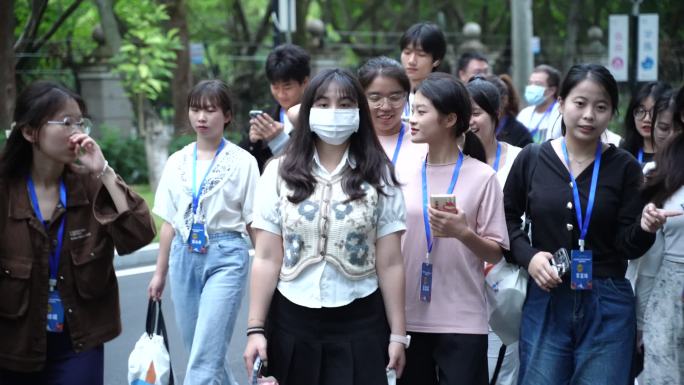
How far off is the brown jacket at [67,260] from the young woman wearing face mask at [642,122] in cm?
309

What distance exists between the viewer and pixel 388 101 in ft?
15.9

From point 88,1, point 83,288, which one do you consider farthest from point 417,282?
point 88,1

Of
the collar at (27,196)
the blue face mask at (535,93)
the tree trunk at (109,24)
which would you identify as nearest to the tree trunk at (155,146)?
the tree trunk at (109,24)

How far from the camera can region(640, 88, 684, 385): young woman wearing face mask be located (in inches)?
168

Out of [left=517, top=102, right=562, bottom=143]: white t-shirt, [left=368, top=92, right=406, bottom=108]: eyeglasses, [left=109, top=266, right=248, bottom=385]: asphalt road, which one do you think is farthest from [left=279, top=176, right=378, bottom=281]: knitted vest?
[left=517, top=102, right=562, bottom=143]: white t-shirt

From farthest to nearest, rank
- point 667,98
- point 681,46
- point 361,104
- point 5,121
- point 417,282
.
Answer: point 681,46, point 5,121, point 667,98, point 417,282, point 361,104

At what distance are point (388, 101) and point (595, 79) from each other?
1.01 m

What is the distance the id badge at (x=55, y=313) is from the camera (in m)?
4.08

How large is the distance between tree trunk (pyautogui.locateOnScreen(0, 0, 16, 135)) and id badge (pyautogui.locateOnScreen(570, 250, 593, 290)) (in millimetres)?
12725

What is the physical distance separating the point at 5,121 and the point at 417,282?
1280cm

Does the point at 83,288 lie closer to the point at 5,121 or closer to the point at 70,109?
the point at 70,109

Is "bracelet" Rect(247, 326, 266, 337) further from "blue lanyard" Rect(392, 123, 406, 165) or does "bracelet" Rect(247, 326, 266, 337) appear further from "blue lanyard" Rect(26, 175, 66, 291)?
"blue lanyard" Rect(392, 123, 406, 165)

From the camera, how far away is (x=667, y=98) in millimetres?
5402

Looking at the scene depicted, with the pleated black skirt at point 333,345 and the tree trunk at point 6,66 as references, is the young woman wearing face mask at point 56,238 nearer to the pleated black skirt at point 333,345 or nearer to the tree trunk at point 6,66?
the pleated black skirt at point 333,345
